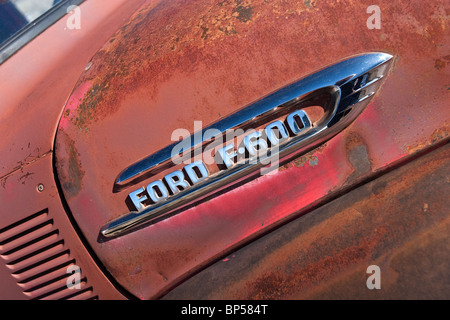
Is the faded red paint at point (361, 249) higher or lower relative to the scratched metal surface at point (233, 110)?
lower

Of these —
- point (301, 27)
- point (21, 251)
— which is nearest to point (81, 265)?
point (21, 251)

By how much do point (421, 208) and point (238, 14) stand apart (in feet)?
2.39

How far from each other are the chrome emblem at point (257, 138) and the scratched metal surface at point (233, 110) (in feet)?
0.09

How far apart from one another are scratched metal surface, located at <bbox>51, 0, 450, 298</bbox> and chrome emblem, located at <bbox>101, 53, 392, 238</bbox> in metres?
0.03

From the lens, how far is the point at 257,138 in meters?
0.91

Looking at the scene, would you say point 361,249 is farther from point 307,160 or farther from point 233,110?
point 233,110

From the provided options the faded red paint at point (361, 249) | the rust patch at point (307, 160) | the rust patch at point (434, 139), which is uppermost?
the rust patch at point (307, 160)

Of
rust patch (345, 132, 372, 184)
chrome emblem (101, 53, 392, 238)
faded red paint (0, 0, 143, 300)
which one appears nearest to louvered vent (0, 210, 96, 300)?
faded red paint (0, 0, 143, 300)

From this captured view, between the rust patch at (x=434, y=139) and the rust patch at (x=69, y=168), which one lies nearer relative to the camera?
the rust patch at (x=434, y=139)

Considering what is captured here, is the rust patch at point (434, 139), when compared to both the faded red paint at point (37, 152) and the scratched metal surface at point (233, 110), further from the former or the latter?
the faded red paint at point (37, 152)

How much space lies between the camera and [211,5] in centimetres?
104

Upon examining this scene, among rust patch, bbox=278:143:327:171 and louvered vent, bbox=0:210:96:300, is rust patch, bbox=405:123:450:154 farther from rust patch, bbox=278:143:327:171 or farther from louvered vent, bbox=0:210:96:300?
louvered vent, bbox=0:210:96:300

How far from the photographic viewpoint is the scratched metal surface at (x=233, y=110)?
2.90 feet

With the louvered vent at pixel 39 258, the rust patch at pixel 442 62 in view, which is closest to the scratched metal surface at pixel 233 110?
the rust patch at pixel 442 62
